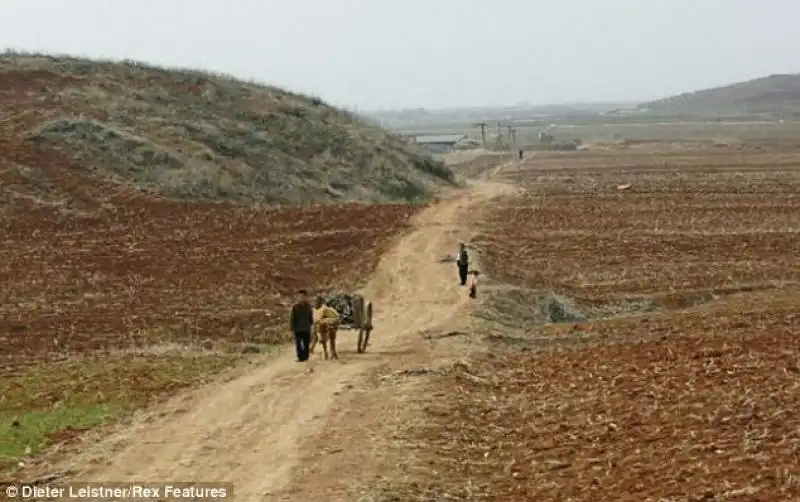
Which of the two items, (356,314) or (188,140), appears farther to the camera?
(188,140)

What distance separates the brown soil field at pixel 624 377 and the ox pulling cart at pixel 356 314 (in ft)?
7.60

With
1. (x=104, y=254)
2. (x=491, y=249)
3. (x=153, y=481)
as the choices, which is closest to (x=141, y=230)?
(x=104, y=254)

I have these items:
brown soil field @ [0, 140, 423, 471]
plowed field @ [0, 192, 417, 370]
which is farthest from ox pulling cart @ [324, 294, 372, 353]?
plowed field @ [0, 192, 417, 370]

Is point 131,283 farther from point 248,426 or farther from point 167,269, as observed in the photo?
point 248,426

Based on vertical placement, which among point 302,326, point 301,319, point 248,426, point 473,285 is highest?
point 301,319

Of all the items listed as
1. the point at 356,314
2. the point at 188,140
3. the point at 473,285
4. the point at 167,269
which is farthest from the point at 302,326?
the point at 188,140

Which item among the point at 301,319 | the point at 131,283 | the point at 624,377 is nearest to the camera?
the point at 624,377

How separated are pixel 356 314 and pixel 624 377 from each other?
21.7 ft

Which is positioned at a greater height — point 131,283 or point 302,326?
point 302,326

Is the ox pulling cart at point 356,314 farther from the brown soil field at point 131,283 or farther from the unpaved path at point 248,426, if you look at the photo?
the brown soil field at point 131,283

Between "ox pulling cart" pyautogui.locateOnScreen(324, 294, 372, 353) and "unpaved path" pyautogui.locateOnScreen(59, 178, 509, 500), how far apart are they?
0.32 metres

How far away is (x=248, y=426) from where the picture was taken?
49.4 ft

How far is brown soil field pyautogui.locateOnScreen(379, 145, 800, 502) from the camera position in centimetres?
1207

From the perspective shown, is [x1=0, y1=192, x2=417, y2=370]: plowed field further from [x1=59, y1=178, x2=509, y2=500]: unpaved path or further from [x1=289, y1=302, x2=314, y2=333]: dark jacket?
[x1=289, y1=302, x2=314, y2=333]: dark jacket
